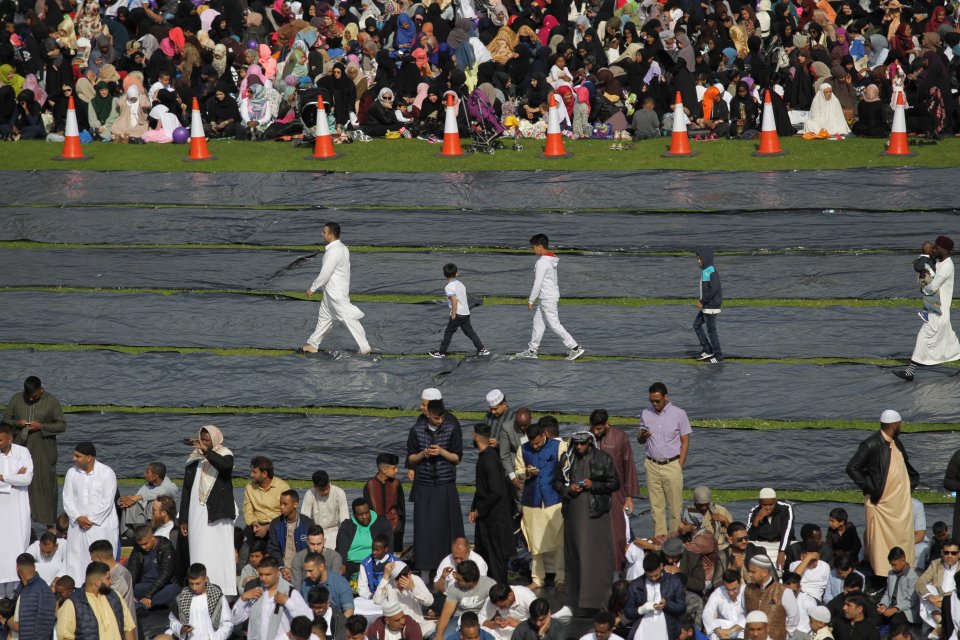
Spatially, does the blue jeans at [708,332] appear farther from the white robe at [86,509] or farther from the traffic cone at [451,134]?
the traffic cone at [451,134]

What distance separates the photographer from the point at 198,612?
13.2 metres

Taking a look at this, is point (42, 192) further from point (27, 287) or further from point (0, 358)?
point (0, 358)

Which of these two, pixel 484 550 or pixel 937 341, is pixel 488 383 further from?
pixel 937 341

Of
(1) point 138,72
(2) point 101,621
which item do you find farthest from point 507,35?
(2) point 101,621

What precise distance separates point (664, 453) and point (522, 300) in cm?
598

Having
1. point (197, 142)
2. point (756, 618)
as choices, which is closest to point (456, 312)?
point (756, 618)

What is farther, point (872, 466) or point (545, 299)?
point (545, 299)

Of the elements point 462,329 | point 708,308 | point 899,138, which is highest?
point 899,138

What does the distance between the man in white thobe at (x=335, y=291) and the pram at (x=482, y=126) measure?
7.02 m

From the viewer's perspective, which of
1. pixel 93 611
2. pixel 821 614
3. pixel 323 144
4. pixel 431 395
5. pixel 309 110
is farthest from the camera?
pixel 309 110

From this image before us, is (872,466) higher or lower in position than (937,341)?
lower

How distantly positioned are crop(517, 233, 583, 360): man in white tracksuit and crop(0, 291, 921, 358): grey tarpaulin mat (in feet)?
1.23

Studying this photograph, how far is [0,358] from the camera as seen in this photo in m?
19.2

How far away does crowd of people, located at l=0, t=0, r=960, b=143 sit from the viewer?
2603 centimetres
